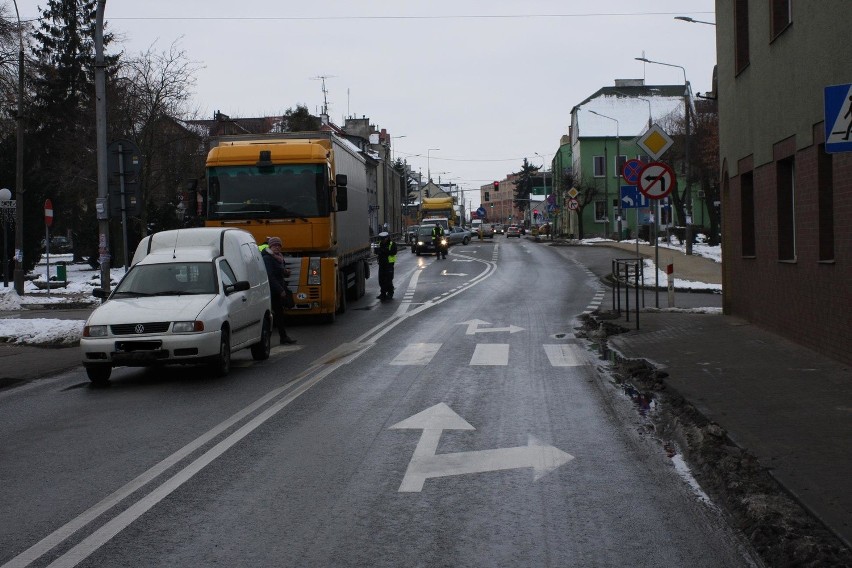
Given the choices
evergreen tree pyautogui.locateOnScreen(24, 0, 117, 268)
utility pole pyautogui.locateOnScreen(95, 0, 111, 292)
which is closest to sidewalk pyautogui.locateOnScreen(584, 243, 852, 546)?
utility pole pyautogui.locateOnScreen(95, 0, 111, 292)

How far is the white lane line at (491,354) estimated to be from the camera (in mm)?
14383

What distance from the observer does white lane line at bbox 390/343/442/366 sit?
47.3 ft

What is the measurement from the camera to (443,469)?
7.55m

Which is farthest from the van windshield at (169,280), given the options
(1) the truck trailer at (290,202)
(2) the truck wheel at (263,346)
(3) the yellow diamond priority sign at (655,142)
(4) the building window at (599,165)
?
(4) the building window at (599,165)

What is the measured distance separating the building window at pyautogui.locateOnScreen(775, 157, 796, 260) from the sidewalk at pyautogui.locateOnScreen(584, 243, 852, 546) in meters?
1.33

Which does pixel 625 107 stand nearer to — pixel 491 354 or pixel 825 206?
pixel 491 354

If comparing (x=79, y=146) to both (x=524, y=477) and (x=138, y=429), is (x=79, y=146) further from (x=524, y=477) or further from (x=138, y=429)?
(x=524, y=477)

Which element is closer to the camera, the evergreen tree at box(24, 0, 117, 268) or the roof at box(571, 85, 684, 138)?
the evergreen tree at box(24, 0, 117, 268)

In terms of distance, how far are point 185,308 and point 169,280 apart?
1.26 meters

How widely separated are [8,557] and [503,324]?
15.6m

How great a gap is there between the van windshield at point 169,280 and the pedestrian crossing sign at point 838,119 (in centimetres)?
835

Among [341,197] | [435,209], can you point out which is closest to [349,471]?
[341,197]

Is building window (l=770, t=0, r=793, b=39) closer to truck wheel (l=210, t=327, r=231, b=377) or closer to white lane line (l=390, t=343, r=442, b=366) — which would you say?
white lane line (l=390, t=343, r=442, b=366)

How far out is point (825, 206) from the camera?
1359cm
